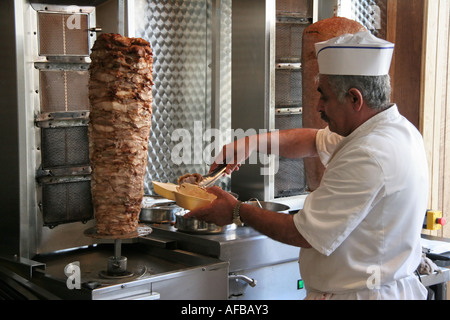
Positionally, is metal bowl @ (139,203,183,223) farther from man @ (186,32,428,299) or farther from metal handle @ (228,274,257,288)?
man @ (186,32,428,299)

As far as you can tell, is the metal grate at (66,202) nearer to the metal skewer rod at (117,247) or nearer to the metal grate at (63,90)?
the metal grate at (63,90)

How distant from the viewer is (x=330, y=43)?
227 centimetres

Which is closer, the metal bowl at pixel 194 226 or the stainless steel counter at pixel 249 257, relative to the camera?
the stainless steel counter at pixel 249 257

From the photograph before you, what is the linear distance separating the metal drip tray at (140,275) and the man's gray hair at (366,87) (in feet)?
3.05

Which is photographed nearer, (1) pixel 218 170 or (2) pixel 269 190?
(1) pixel 218 170

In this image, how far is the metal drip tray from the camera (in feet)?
7.55

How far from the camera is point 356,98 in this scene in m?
2.18

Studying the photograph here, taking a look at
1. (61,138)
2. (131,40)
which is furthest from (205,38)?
(131,40)

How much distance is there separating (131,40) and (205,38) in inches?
60.3

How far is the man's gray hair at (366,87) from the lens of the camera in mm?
2168

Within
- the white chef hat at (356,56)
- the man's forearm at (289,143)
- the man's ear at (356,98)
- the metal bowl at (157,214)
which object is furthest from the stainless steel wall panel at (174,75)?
Result: the man's ear at (356,98)

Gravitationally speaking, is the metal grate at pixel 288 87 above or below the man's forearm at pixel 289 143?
above

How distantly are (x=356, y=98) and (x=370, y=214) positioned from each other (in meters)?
0.42

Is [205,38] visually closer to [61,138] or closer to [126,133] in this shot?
[61,138]
